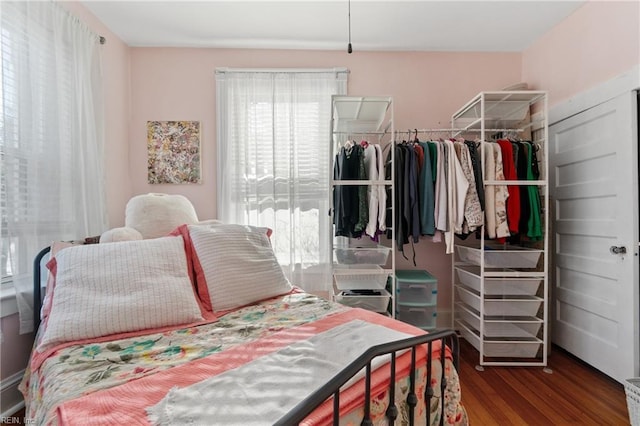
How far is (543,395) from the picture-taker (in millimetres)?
1898

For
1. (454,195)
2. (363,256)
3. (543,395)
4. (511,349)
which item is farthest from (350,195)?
(543,395)

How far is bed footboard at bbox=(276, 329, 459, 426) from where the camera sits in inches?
23.9

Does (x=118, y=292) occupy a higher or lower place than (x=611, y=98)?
lower

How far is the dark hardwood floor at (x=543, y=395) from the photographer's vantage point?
1.69m

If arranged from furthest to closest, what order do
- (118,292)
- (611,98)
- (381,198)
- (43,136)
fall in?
(381,198) < (611,98) < (43,136) < (118,292)

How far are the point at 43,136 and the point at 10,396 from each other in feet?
4.78

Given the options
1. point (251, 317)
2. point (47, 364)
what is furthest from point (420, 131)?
point (47, 364)

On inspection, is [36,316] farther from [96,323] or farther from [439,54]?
[439,54]

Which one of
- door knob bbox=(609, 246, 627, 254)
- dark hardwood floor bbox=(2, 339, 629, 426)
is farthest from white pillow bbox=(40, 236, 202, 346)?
door knob bbox=(609, 246, 627, 254)

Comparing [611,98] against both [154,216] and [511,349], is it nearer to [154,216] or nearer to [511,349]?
[511,349]

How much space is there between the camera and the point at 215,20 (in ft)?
7.97

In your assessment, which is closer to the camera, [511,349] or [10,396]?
[10,396]

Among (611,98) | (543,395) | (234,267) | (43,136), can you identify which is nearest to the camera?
(234,267)

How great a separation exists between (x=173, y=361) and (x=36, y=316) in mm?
1220
